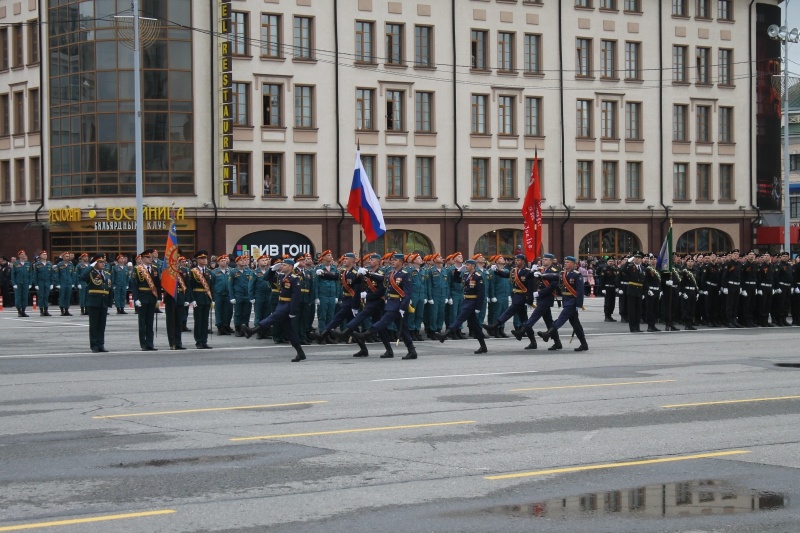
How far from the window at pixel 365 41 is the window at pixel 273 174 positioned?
5.54 metres

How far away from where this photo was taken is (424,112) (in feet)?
175

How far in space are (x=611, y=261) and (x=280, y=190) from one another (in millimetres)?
19151

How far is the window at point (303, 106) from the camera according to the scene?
50469 millimetres

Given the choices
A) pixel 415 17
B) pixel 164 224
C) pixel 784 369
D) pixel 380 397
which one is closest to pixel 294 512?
pixel 380 397

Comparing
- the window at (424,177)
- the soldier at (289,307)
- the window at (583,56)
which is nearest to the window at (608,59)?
the window at (583,56)

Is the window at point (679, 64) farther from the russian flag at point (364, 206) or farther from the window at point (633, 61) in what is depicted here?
the russian flag at point (364, 206)

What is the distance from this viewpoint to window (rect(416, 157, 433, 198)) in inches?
2099

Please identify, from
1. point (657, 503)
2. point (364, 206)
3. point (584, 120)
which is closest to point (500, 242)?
point (584, 120)

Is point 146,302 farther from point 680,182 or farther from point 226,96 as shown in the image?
point 680,182

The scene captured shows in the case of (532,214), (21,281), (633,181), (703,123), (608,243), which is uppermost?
(703,123)

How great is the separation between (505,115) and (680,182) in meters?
10.5

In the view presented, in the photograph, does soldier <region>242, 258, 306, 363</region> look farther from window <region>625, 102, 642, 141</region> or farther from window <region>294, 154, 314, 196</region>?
window <region>625, 102, 642, 141</region>

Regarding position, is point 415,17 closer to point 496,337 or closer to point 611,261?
point 611,261

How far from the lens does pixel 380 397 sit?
15.0 metres
